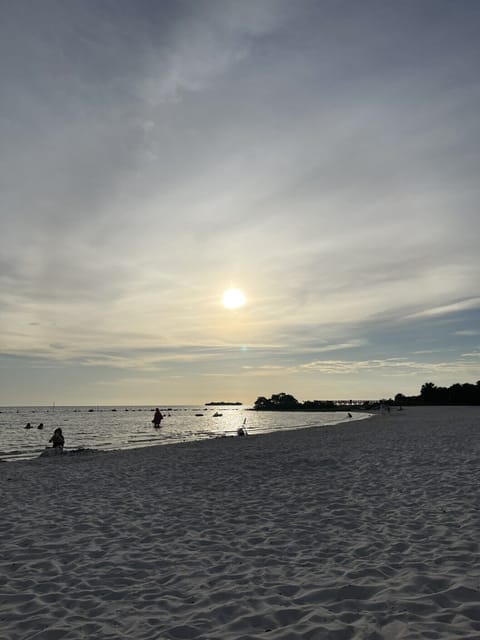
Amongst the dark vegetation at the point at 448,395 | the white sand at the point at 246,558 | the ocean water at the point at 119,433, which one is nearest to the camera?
the white sand at the point at 246,558

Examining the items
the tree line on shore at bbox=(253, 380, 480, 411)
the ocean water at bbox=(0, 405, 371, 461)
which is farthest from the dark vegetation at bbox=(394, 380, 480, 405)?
the ocean water at bbox=(0, 405, 371, 461)

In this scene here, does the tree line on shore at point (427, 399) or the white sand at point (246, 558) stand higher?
the tree line on shore at point (427, 399)

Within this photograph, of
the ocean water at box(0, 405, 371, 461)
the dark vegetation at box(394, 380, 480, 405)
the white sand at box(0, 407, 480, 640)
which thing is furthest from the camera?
the dark vegetation at box(394, 380, 480, 405)

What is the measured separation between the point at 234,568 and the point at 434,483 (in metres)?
9.11

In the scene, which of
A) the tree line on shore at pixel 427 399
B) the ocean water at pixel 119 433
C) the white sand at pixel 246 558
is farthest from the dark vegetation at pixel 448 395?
the white sand at pixel 246 558

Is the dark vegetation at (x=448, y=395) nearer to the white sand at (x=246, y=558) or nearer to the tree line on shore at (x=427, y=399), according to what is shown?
the tree line on shore at (x=427, y=399)

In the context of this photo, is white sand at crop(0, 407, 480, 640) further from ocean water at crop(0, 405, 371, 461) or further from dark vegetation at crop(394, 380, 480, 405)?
dark vegetation at crop(394, 380, 480, 405)

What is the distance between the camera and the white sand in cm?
589

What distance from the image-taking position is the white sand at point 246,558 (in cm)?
589

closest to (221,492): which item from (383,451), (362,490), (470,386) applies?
(362,490)

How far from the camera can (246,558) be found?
8.41 m

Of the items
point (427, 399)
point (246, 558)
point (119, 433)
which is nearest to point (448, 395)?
point (427, 399)

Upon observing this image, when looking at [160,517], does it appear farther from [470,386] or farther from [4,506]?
[470,386]

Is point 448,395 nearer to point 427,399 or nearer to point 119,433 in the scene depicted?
point 427,399
